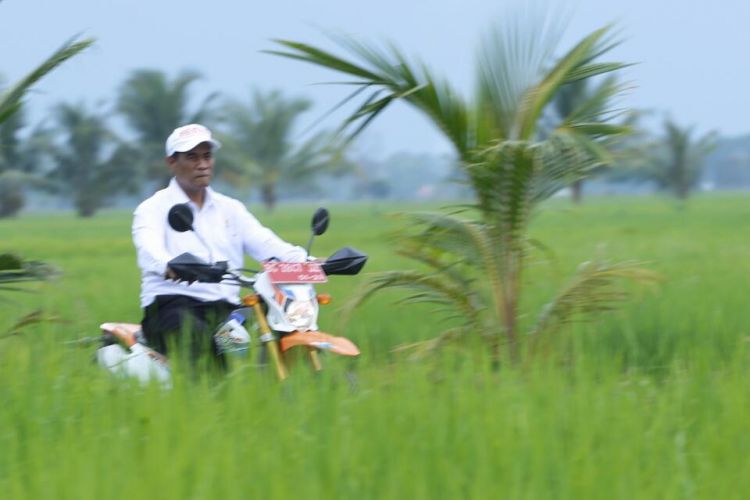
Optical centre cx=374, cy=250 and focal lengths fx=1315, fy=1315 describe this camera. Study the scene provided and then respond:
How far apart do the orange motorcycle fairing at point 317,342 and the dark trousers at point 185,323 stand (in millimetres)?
394

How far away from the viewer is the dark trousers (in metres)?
4.92

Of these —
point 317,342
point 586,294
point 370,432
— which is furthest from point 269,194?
point 370,432

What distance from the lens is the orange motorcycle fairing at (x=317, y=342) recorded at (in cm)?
457

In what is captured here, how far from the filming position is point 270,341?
4.66 meters

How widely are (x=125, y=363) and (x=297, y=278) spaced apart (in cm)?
83

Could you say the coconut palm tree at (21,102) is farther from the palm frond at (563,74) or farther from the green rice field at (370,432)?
the palm frond at (563,74)

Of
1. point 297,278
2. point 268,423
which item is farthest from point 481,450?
point 297,278

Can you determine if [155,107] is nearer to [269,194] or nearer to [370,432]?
[269,194]

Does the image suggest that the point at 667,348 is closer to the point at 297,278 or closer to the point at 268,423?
the point at 297,278

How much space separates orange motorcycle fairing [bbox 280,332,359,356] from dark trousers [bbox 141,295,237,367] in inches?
15.5

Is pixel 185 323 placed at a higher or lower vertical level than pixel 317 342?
higher

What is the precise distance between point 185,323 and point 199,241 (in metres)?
0.41

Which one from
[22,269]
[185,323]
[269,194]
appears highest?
[269,194]

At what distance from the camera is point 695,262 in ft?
44.4
